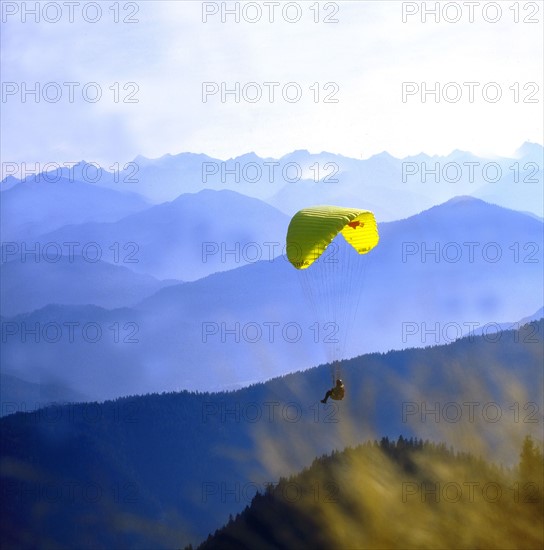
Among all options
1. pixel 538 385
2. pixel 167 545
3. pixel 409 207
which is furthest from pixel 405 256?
pixel 167 545

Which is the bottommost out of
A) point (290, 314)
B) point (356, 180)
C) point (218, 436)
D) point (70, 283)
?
point (218, 436)

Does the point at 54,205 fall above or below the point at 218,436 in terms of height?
above

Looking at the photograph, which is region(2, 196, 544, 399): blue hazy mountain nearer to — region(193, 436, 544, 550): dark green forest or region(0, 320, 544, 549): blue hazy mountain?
region(0, 320, 544, 549): blue hazy mountain

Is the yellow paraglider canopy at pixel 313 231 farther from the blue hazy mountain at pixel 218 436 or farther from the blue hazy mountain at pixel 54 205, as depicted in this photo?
the blue hazy mountain at pixel 54 205

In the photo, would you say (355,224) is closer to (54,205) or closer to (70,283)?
(70,283)

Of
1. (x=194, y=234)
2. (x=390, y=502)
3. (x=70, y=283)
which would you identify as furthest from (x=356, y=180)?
(x=390, y=502)

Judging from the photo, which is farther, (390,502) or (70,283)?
(70,283)

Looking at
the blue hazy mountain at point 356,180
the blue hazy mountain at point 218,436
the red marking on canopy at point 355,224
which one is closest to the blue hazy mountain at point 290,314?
the blue hazy mountain at point 356,180

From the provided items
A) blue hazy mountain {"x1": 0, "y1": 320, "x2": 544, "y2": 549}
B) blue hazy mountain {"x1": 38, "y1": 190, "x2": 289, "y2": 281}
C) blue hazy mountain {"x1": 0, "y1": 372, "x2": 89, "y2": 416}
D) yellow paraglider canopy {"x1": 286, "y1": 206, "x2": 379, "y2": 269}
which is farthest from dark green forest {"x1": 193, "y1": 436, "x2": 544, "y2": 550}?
yellow paraglider canopy {"x1": 286, "y1": 206, "x2": 379, "y2": 269}
